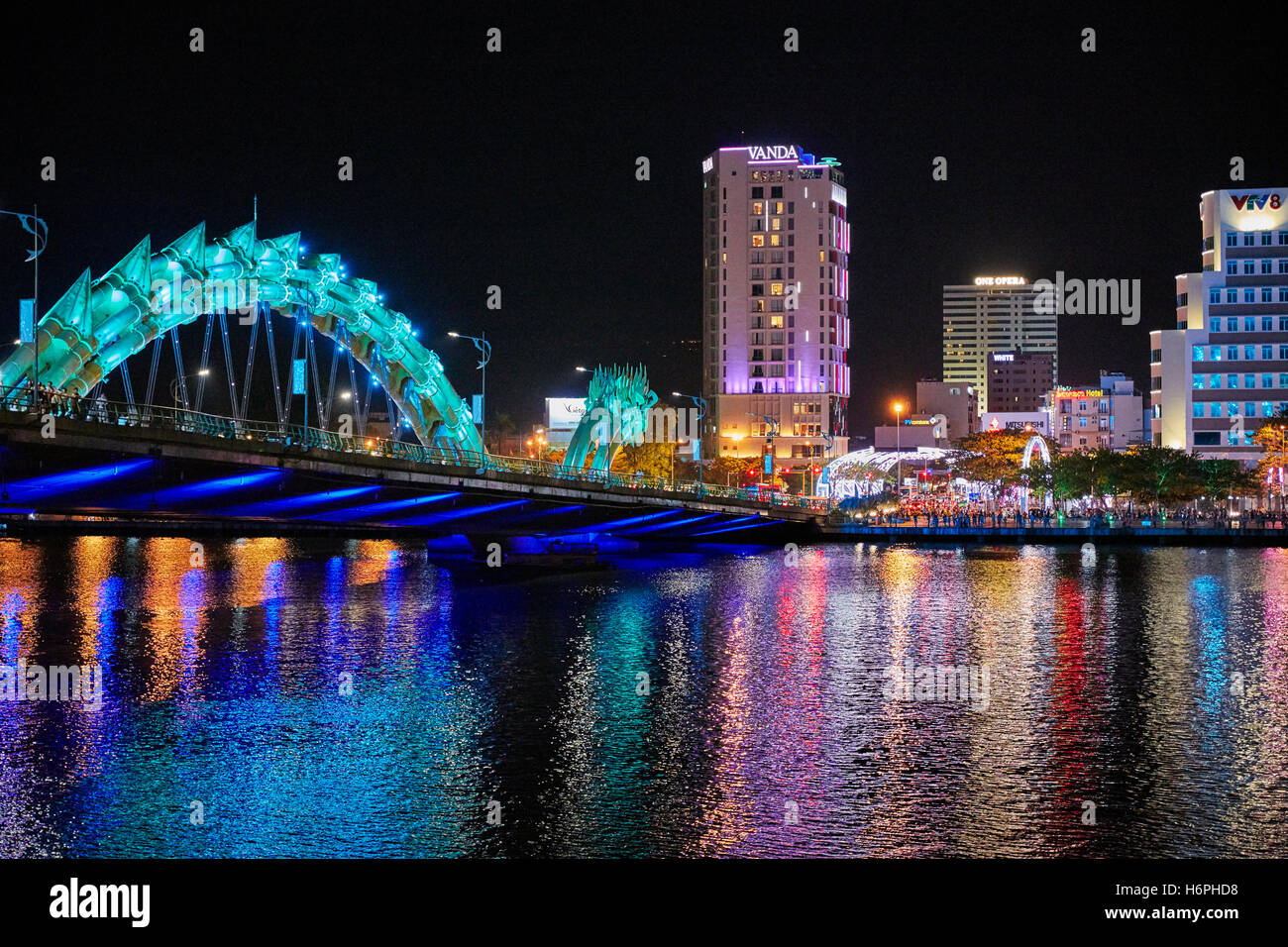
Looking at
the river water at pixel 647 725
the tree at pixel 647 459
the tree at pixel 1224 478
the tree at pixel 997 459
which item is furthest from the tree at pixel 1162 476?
the river water at pixel 647 725

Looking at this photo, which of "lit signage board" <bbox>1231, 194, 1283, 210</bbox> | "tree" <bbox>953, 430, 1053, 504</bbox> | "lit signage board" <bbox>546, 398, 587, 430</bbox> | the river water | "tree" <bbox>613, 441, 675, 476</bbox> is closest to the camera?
the river water

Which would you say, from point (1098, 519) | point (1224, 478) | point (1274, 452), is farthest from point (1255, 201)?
point (1098, 519)

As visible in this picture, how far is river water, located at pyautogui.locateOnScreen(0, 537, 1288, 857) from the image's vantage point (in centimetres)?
2238

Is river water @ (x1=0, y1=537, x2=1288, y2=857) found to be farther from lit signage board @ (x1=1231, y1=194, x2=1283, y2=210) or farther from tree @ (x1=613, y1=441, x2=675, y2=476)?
lit signage board @ (x1=1231, y1=194, x2=1283, y2=210)

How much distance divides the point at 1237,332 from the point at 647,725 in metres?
130

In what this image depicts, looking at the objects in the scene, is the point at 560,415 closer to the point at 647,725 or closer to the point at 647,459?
the point at 647,459

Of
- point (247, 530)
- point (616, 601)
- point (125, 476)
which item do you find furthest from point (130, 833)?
point (247, 530)

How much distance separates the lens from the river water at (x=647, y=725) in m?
22.4

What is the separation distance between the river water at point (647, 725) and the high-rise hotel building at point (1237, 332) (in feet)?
290

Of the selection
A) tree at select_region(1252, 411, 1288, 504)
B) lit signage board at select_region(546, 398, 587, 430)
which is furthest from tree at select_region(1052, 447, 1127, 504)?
lit signage board at select_region(546, 398, 587, 430)

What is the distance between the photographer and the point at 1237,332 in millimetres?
142750

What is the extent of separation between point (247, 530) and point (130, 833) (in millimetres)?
102848

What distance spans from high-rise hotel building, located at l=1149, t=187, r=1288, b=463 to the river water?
88.5m

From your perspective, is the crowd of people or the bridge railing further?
the crowd of people
